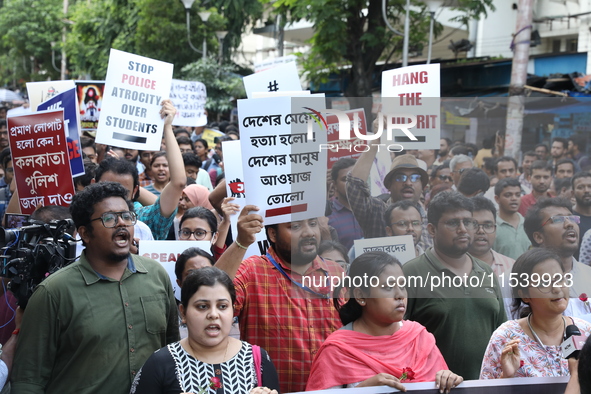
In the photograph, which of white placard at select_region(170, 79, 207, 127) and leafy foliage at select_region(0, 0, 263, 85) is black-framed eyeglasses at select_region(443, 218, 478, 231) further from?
leafy foliage at select_region(0, 0, 263, 85)

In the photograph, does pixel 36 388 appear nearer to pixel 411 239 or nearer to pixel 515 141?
pixel 411 239

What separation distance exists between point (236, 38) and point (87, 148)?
1929 cm

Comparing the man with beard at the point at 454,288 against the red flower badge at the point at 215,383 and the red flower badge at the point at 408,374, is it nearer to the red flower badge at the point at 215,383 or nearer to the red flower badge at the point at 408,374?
the red flower badge at the point at 408,374

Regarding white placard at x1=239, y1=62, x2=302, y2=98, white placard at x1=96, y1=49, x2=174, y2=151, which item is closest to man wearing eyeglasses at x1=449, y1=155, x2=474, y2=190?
white placard at x1=239, y1=62, x2=302, y2=98

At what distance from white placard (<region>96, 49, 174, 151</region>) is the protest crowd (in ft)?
9.00

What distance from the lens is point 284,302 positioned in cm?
350

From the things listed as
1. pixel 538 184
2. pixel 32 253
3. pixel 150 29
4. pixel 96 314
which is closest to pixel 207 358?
pixel 96 314

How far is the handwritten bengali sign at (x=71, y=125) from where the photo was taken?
5.18 meters

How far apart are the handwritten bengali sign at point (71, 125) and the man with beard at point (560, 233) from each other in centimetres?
321

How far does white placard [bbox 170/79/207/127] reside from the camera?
10625 millimetres

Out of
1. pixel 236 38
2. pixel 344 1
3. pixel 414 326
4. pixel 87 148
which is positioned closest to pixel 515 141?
pixel 414 326

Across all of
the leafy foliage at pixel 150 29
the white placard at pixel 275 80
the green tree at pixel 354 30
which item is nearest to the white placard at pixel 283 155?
the white placard at pixel 275 80

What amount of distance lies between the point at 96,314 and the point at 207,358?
514 millimetres

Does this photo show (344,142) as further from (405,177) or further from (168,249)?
(168,249)
